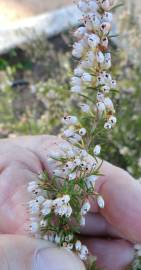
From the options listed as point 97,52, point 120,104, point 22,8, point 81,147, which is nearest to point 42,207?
point 81,147

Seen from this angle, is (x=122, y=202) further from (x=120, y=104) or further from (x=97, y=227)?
(x=120, y=104)

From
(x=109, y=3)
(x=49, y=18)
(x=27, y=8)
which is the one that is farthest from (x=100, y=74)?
(x=27, y=8)

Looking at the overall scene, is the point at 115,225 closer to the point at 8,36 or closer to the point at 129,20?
the point at 129,20

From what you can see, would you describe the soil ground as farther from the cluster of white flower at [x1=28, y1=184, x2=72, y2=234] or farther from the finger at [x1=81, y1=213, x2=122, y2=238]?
the cluster of white flower at [x1=28, y1=184, x2=72, y2=234]

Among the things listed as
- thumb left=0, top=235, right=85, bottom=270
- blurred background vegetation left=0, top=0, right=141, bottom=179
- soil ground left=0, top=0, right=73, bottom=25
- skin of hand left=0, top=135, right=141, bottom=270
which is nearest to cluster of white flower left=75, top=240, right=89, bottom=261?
thumb left=0, top=235, right=85, bottom=270

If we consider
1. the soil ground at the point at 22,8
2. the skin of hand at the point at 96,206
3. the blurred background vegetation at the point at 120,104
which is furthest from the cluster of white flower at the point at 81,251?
the soil ground at the point at 22,8

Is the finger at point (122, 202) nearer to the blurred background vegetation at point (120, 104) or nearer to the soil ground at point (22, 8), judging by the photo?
the blurred background vegetation at point (120, 104)
